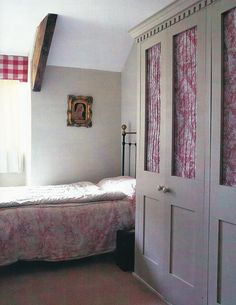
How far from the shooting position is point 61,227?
317 centimetres

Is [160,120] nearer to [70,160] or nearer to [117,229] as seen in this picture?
[117,229]

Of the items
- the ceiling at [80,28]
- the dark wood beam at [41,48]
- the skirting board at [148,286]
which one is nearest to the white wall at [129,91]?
the ceiling at [80,28]

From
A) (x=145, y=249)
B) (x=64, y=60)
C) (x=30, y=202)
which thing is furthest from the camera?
(x=64, y=60)

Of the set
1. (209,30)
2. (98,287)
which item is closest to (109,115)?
(98,287)

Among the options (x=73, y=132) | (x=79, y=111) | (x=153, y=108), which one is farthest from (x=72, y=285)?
(x=79, y=111)

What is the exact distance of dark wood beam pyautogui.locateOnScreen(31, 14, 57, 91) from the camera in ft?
12.3

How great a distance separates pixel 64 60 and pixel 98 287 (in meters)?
2.86

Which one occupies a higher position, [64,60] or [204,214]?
[64,60]

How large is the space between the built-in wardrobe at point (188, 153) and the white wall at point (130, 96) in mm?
1612

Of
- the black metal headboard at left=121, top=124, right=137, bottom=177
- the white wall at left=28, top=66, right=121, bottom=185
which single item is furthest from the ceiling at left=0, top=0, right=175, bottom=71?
the black metal headboard at left=121, top=124, right=137, bottom=177

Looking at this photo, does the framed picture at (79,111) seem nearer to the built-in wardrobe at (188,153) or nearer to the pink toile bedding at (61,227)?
the pink toile bedding at (61,227)

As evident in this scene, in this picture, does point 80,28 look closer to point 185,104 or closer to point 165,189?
point 185,104

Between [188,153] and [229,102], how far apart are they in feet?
1.57

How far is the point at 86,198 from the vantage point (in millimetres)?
3326
